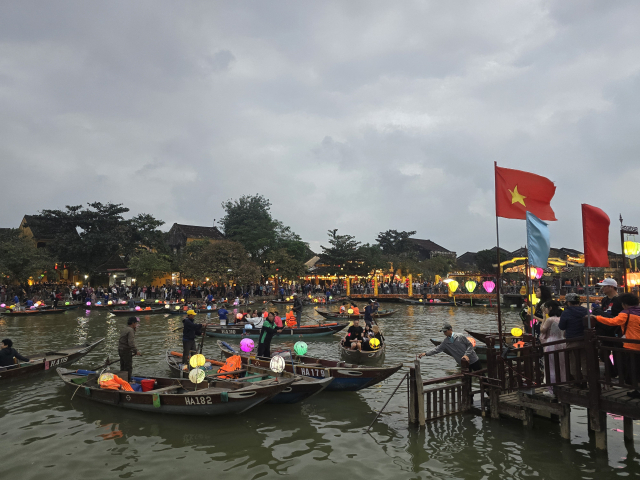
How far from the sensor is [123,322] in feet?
92.3

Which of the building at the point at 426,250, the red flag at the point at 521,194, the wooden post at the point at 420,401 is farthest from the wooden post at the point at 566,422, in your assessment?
the building at the point at 426,250

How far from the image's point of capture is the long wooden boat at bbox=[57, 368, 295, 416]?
8.52 m

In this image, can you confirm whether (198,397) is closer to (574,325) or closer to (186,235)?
(574,325)

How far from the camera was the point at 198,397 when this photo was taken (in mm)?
8594

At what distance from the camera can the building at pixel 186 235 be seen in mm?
62125

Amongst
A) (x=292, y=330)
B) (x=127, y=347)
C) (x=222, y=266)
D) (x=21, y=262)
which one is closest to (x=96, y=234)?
(x=21, y=262)

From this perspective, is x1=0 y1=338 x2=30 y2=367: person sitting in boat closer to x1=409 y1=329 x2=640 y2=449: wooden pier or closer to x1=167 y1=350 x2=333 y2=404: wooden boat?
x1=167 y1=350 x2=333 y2=404: wooden boat

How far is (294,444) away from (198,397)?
2.21m

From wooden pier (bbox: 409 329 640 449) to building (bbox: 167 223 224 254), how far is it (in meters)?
56.7

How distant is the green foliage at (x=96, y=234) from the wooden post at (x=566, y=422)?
50.0 m

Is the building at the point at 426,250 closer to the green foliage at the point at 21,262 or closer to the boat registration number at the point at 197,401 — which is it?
the green foliage at the point at 21,262

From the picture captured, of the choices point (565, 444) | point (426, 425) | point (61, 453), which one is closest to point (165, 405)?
point (61, 453)

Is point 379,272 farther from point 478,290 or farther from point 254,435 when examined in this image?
point 254,435

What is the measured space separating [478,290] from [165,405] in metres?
42.8
